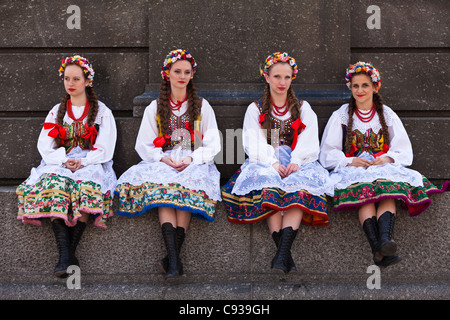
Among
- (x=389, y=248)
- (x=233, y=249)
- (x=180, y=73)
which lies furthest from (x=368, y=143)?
(x=180, y=73)

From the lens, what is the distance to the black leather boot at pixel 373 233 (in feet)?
11.8

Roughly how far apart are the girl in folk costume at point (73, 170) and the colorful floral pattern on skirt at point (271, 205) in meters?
0.97

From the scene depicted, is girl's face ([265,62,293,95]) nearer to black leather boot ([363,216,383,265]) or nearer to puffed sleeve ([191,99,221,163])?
puffed sleeve ([191,99,221,163])

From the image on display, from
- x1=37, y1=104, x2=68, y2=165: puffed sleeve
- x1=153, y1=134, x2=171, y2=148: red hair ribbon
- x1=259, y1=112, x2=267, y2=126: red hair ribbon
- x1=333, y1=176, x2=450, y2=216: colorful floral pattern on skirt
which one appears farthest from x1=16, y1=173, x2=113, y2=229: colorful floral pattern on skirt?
x1=333, y1=176, x2=450, y2=216: colorful floral pattern on skirt

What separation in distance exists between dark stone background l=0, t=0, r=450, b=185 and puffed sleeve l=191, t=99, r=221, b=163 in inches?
12.3

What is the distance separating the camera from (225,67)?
4777 mm

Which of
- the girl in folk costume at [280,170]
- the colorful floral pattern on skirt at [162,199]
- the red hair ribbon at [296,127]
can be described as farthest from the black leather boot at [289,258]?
the red hair ribbon at [296,127]

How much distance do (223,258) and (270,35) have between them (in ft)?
7.21

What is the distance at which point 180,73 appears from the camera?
13.9 feet

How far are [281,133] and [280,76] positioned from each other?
1.58 feet

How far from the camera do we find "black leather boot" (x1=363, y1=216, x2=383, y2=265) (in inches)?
142
